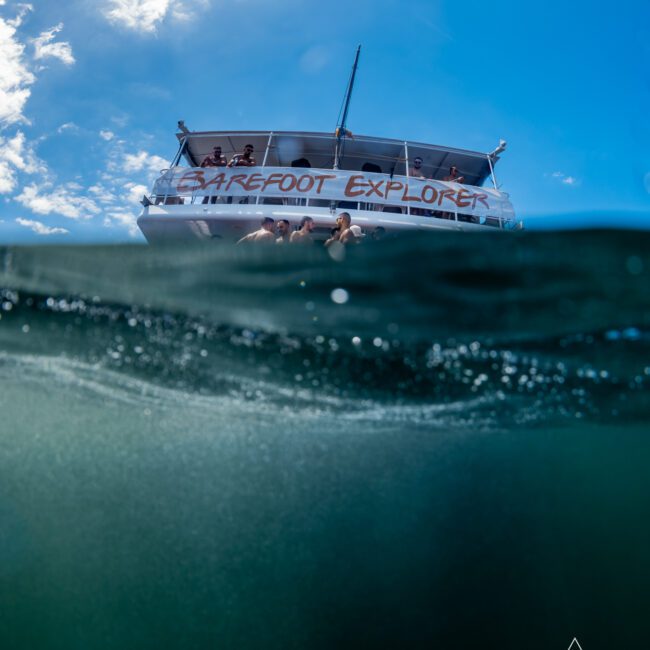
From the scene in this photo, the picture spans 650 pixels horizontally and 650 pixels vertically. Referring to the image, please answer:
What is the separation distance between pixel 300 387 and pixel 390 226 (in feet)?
13.6

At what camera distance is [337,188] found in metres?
9.91

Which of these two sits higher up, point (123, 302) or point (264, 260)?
point (264, 260)

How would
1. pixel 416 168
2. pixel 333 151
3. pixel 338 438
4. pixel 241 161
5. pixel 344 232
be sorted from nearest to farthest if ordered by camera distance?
pixel 344 232 → pixel 338 438 → pixel 241 161 → pixel 416 168 → pixel 333 151

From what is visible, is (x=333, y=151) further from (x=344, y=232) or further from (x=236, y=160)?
(x=344, y=232)

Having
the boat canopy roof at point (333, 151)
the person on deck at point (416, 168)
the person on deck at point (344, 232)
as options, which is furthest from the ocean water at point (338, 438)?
the boat canopy roof at point (333, 151)

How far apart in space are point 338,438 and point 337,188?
559 centimetres

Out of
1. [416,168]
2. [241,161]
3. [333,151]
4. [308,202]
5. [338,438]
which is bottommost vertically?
[338,438]

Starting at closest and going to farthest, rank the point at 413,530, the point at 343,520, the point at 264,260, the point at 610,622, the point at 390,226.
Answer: the point at 264,260 < the point at 390,226 < the point at 343,520 < the point at 413,530 < the point at 610,622

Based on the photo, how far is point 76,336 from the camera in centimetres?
641

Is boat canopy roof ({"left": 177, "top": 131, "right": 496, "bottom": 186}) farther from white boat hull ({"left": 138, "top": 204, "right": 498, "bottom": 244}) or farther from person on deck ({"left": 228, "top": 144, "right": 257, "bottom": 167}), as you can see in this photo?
white boat hull ({"left": 138, "top": 204, "right": 498, "bottom": 244})

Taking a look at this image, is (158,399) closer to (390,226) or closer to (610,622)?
(390,226)

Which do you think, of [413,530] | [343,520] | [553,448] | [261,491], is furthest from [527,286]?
[413,530]

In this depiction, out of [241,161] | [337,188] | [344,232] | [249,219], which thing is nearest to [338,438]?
[344,232]

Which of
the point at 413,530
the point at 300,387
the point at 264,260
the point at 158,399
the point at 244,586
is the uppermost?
the point at 264,260
